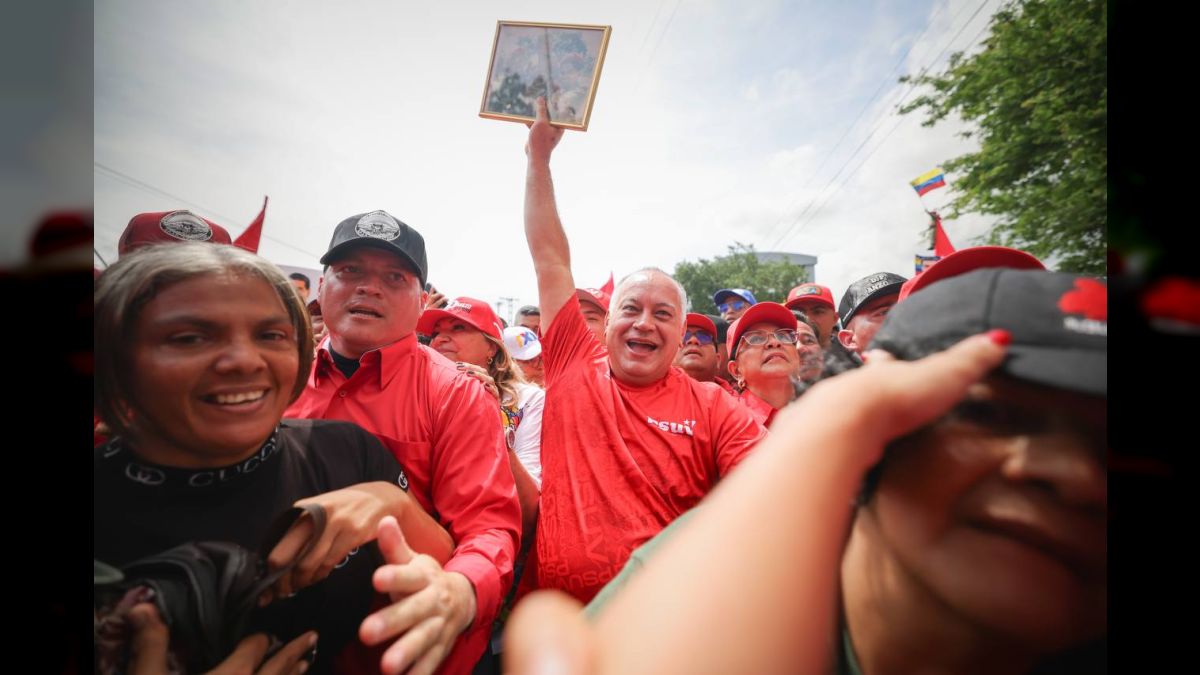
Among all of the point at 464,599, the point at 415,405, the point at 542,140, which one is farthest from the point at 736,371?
the point at 464,599

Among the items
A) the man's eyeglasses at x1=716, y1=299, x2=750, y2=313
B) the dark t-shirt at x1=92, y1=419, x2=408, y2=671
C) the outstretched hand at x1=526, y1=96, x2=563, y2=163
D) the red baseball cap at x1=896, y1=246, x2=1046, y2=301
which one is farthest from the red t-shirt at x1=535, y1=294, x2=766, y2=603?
the man's eyeglasses at x1=716, y1=299, x2=750, y2=313

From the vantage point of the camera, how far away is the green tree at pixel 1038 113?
6.90 metres

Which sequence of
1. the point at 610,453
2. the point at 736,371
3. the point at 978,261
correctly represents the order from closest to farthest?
the point at 978,261, the point at 610,453, the point at 736,371

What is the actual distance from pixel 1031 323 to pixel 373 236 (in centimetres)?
198

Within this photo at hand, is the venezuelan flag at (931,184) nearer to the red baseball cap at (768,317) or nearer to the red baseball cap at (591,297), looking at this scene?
the red baseball cap at (768,317)

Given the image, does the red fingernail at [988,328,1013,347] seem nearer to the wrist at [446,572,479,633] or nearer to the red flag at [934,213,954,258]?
the wrist at [446,572,479,633]

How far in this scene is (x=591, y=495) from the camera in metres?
2.28

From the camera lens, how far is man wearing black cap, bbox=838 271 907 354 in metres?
3.08

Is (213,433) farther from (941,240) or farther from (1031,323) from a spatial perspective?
(941,240)

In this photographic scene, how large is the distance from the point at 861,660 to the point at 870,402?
1.76ft

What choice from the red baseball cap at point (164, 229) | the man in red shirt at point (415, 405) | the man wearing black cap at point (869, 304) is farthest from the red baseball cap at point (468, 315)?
the man wearing black cap at point (869, 304)

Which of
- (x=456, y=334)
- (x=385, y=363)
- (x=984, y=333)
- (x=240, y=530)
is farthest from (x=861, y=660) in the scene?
(x=456, y=334)

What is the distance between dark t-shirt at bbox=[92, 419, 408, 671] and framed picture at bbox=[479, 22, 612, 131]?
158 cm
